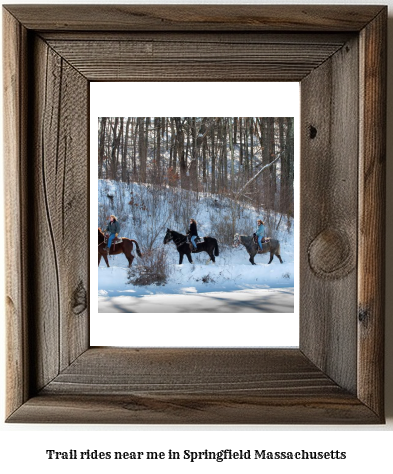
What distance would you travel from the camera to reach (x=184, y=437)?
0.74 m

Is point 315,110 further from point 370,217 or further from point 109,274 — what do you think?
point 109,274

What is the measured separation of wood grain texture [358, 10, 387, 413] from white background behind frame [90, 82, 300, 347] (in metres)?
0.08

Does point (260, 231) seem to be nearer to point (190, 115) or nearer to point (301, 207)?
point (301, 207)

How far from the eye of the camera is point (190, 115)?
72cm

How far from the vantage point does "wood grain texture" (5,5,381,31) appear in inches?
27.3

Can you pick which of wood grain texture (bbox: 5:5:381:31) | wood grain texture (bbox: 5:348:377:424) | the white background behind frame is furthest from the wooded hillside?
wood grain texture (bbox: 5:348:377:424)

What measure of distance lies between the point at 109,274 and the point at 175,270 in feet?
0.28

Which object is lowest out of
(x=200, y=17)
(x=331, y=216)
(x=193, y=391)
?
(x=193, y=391)

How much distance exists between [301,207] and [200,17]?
0.26 meters

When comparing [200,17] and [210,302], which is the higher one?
[200,17]

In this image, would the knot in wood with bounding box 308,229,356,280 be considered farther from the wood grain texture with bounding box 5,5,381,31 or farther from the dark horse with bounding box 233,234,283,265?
the wood grain texture with bounding box 5,5,381,31

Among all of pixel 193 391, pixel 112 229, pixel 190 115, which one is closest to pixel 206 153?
pixel 190 115

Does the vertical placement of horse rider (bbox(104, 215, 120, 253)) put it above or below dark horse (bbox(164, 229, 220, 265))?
above

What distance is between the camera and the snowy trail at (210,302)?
2.39 feet
